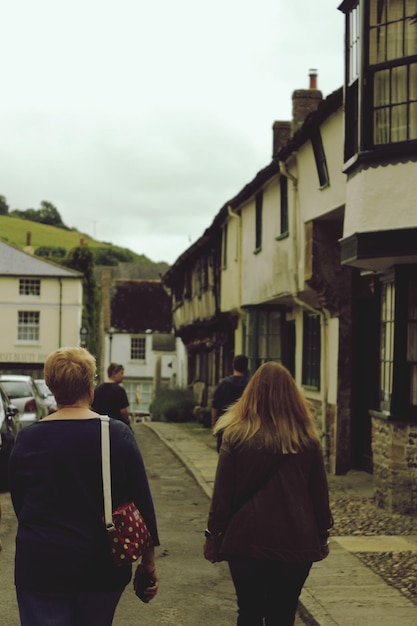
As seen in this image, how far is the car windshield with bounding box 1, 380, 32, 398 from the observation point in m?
18.7

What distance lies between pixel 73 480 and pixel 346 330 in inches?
490

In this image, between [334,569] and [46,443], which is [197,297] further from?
[46,443]

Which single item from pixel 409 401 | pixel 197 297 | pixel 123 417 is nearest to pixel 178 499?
pixel 123 417

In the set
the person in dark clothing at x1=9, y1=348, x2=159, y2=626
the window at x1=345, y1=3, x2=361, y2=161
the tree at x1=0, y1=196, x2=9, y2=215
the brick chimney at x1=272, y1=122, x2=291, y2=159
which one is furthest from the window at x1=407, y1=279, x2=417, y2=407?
the tree at x1=0, y1=196, x2=9, y2=215

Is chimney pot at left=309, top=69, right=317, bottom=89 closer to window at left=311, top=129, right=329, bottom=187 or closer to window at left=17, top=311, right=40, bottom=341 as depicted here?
window at left=311, top=129, right=329, bottom=187

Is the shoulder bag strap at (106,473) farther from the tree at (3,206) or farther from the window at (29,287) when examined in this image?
the tree at (3,206)

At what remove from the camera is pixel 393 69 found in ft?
38.5

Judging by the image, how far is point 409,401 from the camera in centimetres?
1205

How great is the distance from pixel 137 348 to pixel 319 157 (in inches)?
1749

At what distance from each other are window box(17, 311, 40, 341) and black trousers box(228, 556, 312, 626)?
50937mm

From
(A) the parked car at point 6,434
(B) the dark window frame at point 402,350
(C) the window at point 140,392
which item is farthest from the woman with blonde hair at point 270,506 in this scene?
(C) the window at point 140,392

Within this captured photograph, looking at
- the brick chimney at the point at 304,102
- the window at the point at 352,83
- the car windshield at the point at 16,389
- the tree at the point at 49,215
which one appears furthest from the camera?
the tree at the point at 49,215

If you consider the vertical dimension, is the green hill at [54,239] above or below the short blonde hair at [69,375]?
above

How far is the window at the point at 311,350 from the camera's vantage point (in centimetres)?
1817
